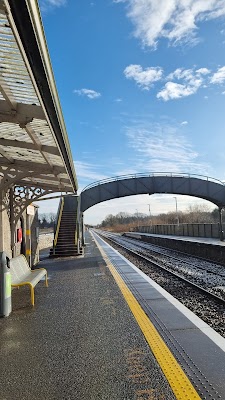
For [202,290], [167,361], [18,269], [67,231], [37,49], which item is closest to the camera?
[37,49]

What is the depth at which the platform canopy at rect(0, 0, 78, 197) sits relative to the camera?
314 centimetres

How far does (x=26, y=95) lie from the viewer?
5.02 metres

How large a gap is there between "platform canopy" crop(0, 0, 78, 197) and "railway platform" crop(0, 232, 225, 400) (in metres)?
3.30

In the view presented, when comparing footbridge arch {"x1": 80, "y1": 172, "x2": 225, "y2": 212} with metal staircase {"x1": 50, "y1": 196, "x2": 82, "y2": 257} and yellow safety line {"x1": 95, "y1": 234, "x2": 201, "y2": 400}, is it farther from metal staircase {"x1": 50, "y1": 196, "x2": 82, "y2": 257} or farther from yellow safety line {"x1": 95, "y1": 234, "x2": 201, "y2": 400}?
yellow safety line {"x1": 95, "y1": 234, "x2": 201, "y2": 400}

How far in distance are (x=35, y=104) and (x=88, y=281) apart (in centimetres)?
582

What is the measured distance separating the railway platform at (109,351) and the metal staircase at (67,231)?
12455 millimetres

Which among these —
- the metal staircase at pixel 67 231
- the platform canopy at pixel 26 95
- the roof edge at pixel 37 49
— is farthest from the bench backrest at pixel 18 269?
the metal staircase at pixel 67 231

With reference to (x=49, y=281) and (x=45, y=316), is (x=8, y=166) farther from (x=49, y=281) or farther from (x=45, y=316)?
(x=45, y=316)

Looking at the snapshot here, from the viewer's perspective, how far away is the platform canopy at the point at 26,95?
3.14 m

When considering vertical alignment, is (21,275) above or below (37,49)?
below

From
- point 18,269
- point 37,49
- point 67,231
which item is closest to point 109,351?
point 37,49

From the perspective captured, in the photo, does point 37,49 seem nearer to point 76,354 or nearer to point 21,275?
point 76,354

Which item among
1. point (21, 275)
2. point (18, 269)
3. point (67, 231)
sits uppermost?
point (67, 231)

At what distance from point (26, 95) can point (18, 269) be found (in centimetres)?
427
